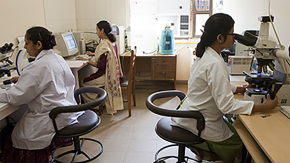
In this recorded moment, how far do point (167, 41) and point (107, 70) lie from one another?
4.33 ft

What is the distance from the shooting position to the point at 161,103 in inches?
146

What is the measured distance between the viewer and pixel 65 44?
129 inches

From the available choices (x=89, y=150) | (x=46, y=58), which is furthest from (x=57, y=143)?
(x=46, y=58)

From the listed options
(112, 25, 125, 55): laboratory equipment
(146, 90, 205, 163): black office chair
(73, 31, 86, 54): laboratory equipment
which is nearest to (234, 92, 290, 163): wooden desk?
(146, 90, 205, 163): black office chair

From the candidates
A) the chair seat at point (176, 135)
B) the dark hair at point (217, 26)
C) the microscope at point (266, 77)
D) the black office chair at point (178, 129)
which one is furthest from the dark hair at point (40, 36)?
the microscope at point (266, 77)

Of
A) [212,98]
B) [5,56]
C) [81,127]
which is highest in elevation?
[5,56]

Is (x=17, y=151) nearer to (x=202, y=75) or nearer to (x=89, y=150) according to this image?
(x=89, y=150)

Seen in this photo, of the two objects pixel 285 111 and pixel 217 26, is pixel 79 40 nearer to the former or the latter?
pixel 217 26

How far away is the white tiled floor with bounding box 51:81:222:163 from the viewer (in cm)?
232

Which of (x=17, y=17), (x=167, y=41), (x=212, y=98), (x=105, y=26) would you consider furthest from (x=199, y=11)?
(x=212, y=98)

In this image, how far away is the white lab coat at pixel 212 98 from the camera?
1.42 meters

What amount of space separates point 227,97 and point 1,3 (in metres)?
2.43

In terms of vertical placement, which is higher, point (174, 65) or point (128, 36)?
point (128, 36)

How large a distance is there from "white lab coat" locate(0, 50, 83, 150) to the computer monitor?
145cm
